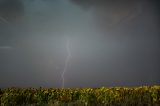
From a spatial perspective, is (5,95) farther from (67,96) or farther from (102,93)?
(102,93)

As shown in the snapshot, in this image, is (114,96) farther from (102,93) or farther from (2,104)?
(2,104)

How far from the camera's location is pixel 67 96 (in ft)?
47.2

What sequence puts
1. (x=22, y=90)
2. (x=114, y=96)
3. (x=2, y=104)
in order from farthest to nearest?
(x=22, y=90) < (x=114, y=96) < (x=2, y=104)

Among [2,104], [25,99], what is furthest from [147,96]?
[2,104]

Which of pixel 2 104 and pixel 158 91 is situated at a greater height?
pixel 158 91

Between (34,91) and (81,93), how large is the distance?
2.35 meters

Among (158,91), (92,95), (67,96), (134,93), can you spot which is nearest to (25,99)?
(67,96)

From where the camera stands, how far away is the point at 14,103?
12836 millimetres

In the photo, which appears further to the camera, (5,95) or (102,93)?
(102,93)

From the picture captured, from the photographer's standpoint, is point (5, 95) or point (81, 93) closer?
point (5, 95)

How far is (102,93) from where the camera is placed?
1387cm

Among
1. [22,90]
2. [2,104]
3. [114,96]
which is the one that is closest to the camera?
[2,104]

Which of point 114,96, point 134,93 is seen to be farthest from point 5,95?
point 134,93

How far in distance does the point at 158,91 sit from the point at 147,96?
2.83 feet
